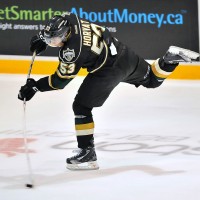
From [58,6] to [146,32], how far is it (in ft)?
3.49

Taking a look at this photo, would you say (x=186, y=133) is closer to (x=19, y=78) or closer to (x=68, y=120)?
(x=68, y=120)

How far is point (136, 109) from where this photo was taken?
17.2ft

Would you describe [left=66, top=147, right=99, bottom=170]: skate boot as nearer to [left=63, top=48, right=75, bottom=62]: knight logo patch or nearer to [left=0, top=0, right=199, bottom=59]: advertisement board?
[left=63, top=48, right=75, bottom=62]: knight logo patch

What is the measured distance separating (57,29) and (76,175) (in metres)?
0.75

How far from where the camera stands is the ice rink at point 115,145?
2783 mm

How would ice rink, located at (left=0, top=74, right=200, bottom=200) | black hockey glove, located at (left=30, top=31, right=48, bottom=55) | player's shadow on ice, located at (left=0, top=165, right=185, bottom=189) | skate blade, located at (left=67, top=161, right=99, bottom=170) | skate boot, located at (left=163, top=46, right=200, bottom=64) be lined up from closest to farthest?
ice rink, located at (left=0, top=74, right=200, bottom=200), player's shadow on ice, located at (left=0, top=165, right=185, bottom=189), skate blade, located at (left=67, top=161, right=99, bottom=170), black hockey glove, located at (left=30, top=31, right=48, bottom=55), skate boot, located at (left=163, top=46, right=200, bottom=64)

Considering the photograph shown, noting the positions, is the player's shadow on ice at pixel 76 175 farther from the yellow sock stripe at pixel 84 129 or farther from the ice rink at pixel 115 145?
the yellow sock stripe at pixel 84 129

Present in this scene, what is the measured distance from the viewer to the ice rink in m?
2.78

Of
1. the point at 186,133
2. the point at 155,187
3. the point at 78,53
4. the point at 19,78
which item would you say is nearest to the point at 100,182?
the point at 155,187

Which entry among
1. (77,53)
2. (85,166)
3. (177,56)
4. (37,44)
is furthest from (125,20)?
(77,53)

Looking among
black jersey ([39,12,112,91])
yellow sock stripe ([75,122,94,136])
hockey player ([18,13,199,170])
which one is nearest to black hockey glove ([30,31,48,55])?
hockey player ([18,13,199,170])

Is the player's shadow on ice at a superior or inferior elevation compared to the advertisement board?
inferior

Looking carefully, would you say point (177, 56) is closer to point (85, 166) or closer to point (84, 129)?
point (84, 129)

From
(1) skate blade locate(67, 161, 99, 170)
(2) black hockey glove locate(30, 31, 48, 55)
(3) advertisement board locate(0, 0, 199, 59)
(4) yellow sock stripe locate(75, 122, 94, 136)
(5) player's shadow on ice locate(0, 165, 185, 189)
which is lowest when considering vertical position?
(5) player's shadow on ice locate(0, 165, 185, 189)
